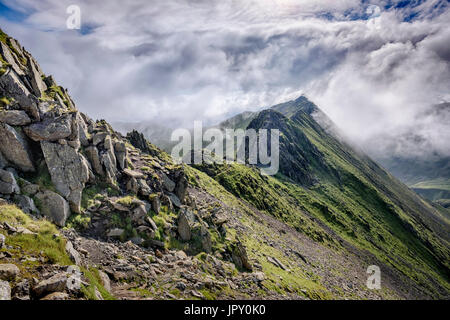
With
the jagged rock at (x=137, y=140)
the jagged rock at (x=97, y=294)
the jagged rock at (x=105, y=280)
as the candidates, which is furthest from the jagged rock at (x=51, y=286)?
the jagged rock at (x=137, y=140)

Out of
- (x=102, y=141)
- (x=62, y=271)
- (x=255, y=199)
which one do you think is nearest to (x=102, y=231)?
(x=62, y=271)

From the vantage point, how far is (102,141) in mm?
25797

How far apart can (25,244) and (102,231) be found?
6979 mm

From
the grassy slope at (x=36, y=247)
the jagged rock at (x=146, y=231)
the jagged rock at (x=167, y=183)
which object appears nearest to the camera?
the grassy slope at (x=36, y=247)

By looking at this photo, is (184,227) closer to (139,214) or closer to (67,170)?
(139,214)

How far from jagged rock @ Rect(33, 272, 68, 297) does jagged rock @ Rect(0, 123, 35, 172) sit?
481 inches

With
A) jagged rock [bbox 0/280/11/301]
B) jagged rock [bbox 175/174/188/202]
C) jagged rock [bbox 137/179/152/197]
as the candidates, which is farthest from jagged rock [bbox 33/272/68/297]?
jagged rock [bbox 175/174/188/202]

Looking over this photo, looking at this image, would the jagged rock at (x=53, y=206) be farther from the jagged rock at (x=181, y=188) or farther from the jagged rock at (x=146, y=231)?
the jagged rock at (x=181, y=188)

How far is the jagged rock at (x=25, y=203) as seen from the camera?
16125 mm

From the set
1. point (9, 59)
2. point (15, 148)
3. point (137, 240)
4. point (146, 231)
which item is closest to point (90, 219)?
point (137, 240)

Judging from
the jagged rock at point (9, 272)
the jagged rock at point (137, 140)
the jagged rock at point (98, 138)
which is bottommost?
the jagged rock at point (9, 272)

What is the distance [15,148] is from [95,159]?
253 inches

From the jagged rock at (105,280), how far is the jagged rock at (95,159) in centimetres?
1150
